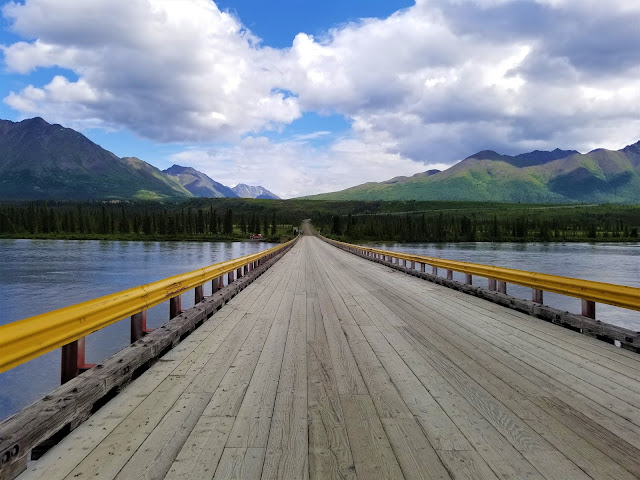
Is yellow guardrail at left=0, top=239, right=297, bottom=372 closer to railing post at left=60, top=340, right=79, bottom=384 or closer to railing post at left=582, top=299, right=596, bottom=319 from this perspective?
railing post at left=60, top=340, right=79, bottom=384

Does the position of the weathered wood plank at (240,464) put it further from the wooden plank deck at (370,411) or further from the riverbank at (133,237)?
the riverbank at (133,237)

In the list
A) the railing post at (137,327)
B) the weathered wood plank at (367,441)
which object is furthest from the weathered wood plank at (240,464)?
the railing post at (137,327)

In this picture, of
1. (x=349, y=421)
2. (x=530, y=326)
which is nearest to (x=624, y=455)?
(x=349, y=421)

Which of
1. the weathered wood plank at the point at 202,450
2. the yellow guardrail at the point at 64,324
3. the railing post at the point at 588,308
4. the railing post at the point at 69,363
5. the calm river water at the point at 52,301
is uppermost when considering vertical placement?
the yellow guardrail at the point at 64,324

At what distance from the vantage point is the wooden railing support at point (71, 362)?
441 cm

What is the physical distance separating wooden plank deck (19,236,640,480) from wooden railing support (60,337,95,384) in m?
0.54

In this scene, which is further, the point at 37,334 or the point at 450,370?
the point at 450,370

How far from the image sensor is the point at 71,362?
4.48m

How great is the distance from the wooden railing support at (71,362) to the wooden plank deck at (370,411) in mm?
541

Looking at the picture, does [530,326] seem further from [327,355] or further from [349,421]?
[349,421]

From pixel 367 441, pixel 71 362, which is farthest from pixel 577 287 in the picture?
pixel 71 362

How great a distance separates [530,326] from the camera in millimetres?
8070

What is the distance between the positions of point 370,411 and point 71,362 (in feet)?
9.60

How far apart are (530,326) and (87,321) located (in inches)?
276
